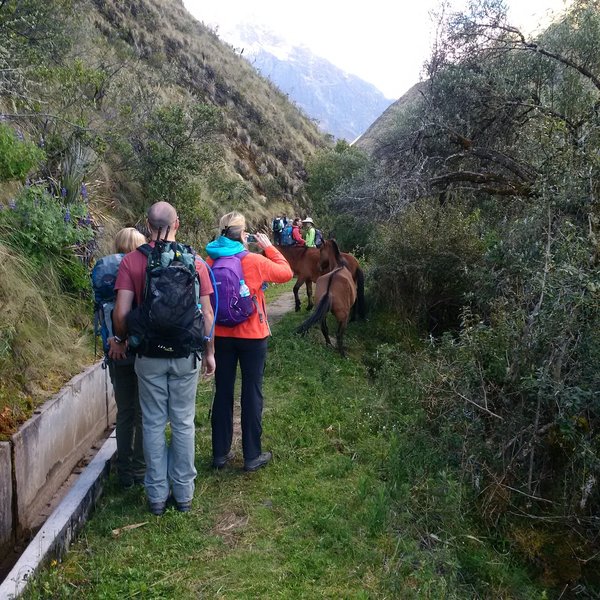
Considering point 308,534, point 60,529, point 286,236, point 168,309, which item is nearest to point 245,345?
point 168,309

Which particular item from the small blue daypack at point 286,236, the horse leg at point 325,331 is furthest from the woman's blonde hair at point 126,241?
the small blue daypack at point 286,236

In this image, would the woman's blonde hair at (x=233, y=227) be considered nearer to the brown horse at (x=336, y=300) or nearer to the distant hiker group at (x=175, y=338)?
the distant hiker group at (x=175, y=338)

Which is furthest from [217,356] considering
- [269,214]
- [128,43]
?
[128,43]

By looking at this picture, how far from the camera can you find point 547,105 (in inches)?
332

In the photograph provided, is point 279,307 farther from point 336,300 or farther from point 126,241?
point 126,241

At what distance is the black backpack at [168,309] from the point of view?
134 inches

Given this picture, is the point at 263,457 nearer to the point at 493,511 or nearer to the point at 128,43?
the point at 493,511

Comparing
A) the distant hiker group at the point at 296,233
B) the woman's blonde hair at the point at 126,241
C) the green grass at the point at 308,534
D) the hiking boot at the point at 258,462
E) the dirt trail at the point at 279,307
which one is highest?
the woman's blonde hair at the point at 126,241

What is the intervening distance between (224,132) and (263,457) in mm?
24996

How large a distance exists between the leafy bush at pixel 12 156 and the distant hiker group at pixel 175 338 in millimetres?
2695

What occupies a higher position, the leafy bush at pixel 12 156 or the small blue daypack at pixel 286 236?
the leafy bush at pixel 12 156

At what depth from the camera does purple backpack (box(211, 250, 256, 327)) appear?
4.09 metres

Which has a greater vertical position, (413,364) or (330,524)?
(413,364)

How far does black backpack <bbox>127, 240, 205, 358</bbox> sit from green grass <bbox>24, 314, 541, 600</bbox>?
4.10 feet
